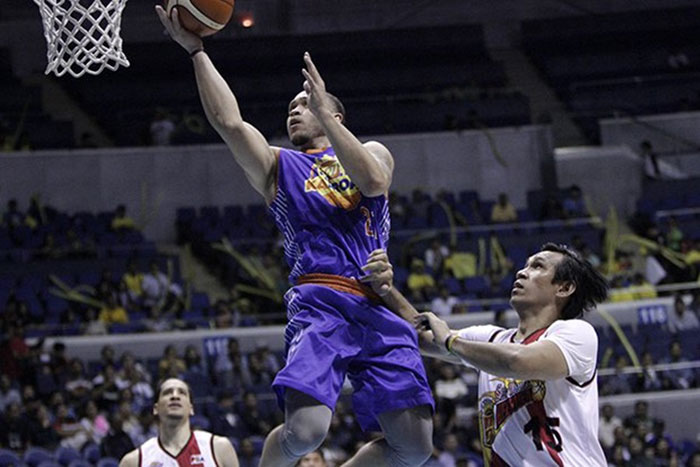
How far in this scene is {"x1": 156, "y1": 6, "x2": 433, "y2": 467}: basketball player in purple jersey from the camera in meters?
4.74

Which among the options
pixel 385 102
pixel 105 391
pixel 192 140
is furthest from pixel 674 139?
pixel 105 391

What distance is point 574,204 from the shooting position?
1894 centimetres

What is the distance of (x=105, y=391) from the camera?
43.1ft

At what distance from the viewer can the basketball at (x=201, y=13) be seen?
15.7 ft

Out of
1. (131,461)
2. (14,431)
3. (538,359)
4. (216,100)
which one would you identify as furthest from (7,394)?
(538,359)

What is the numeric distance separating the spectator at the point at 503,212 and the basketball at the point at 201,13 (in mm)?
14091

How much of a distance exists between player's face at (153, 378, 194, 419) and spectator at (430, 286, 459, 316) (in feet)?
29.3

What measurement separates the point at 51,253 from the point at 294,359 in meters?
13.0

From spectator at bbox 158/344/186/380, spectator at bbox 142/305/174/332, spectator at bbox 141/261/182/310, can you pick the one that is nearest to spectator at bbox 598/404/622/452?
spectator at bbox 158/344/186/380

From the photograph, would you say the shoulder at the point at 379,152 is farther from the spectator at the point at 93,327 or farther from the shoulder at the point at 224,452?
the spectator at the point at 93,327

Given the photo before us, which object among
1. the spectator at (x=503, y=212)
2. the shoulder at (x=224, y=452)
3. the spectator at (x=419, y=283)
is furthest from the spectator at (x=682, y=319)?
the shoulder at (x=224, y=452)

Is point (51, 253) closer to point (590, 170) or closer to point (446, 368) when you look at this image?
point (446, 368)

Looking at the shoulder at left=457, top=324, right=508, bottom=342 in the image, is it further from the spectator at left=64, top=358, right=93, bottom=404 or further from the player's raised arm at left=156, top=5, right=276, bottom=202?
the spectator at left=64, top=358, right=93, bottom=404

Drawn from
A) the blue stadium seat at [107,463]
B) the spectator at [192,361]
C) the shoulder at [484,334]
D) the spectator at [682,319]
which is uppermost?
the spectator at [682,319]
